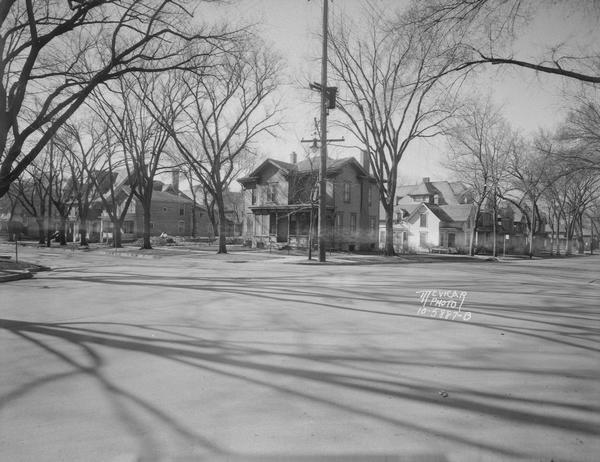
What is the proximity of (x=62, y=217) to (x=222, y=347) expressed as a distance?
48.0m

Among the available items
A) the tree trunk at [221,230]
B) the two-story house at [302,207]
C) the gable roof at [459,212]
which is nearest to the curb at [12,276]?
the tree trunk at [221,230]

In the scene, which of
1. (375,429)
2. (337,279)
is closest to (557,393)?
(375,429)

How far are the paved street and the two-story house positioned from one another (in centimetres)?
2725

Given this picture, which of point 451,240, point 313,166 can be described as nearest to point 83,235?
point 313,166

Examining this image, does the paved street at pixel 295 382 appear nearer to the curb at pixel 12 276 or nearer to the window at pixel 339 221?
the curb at pixel 12 276

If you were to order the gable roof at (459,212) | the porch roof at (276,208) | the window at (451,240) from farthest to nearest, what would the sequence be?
the gable roof at (459,212) → the window at (451,240) → the porch roof at (276,208)

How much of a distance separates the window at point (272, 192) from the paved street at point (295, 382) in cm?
3118

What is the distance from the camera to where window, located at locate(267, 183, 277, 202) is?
39575mm

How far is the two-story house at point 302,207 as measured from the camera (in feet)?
120

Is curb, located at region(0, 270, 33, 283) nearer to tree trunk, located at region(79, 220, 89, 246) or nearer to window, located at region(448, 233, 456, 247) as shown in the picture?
tree trunk, located at region(79, 220, 89, 246)

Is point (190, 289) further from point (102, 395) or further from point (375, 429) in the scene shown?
point (375, 429)

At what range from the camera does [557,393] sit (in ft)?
13.7

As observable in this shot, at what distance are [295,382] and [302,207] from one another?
97.6 ft

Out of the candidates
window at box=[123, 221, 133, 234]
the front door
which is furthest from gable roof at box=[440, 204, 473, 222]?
window at box=[123, 221, 133, 234]
